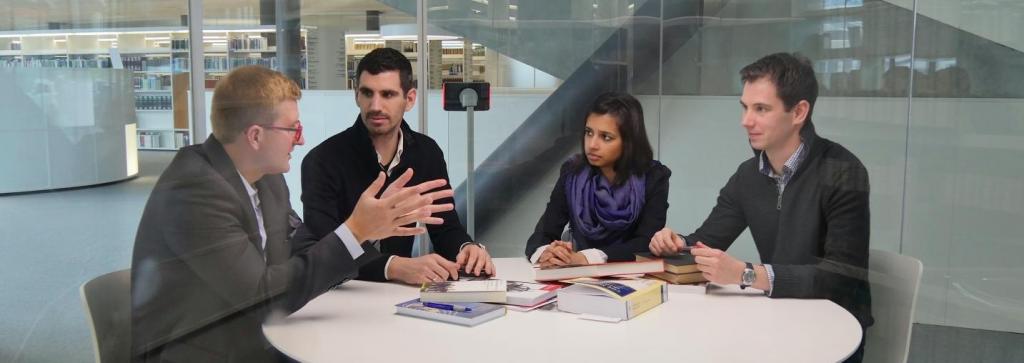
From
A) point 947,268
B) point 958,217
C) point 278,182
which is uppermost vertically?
point 278,182

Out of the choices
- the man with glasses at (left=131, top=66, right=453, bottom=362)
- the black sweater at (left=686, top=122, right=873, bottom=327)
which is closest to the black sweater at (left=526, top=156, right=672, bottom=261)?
the black sweater at (left=686, top=122, right=873, bottom=327)

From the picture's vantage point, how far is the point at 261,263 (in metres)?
1.95

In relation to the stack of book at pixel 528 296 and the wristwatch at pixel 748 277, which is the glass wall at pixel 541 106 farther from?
the stack of book at pixel 528 296

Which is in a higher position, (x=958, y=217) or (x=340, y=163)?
(x=340, y=163)

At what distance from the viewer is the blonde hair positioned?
2.19 m

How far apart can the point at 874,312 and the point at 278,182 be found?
1.84 meters

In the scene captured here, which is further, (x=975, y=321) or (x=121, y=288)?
(x=975, y=321)

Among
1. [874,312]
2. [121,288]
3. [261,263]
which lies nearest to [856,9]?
[874,312]

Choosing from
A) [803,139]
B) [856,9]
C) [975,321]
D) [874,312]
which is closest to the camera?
[874,312]

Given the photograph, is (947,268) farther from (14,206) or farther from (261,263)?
(14,206)

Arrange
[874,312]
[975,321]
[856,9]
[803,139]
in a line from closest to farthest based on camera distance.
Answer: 1. [874,312]
2. [803,139]
3. [975,321]
4. [856,9]

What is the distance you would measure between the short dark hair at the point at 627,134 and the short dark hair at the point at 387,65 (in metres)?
0.72

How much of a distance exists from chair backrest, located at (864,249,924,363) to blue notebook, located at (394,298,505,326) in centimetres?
118

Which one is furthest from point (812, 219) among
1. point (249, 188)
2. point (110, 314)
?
point (110, 314)
